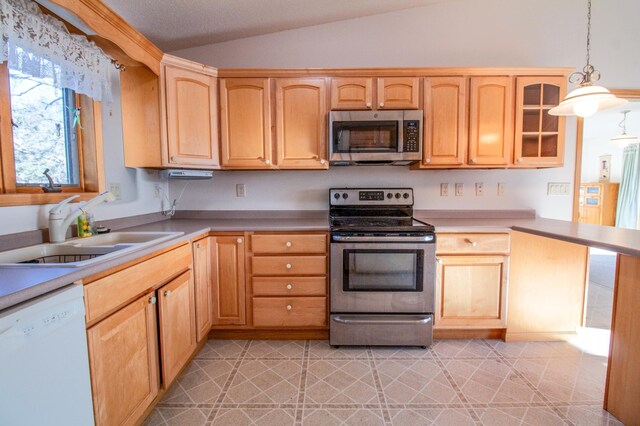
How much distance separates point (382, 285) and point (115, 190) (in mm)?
2020

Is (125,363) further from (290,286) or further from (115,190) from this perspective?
(115,190)

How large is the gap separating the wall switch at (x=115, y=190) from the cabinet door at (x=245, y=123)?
2.48 feet

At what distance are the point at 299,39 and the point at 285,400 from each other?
9.16ft

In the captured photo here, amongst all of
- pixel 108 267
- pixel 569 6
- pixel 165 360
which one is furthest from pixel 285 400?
pixel 569 6

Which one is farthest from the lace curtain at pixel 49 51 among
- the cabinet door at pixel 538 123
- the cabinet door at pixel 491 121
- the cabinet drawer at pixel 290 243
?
the cabinet door at pixel 538 123

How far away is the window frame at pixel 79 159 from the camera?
4.59 feet

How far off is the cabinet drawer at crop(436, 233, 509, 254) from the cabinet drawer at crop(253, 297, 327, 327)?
0.98 metres

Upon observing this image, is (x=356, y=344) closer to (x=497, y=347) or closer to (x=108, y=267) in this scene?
(x=497, y=347)

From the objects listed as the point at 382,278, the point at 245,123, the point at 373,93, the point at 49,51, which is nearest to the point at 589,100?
the point at 373,93

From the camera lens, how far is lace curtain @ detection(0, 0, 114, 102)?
122cm

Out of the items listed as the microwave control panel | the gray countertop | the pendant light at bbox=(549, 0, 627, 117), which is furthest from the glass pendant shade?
the microwave control panel

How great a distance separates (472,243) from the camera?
87.0 inches

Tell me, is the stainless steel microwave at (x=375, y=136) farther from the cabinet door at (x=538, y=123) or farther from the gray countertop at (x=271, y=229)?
the cabinet door at (x=538, y=123)

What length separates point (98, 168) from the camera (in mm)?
1903
